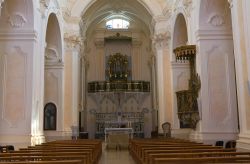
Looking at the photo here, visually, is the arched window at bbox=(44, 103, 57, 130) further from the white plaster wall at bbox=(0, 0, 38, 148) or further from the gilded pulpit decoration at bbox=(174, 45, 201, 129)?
A: the gilded pulpit decoration at bbox=(174, 45, 201, 129)

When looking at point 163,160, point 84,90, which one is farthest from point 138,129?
point 163,160

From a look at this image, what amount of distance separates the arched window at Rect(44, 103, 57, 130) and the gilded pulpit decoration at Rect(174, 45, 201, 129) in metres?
6.26

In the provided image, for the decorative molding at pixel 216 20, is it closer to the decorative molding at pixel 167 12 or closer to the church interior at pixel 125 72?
the church interior at pixel 125 72

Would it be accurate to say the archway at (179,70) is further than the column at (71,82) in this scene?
No

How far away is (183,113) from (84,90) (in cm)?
1305

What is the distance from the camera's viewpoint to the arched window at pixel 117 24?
85.3 feet

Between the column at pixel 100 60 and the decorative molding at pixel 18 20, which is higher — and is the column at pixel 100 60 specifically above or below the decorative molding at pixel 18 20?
above

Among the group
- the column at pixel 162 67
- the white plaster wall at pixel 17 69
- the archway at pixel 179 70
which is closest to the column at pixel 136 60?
the column at pixel 162 67

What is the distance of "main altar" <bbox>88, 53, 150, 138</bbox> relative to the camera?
76.4ft

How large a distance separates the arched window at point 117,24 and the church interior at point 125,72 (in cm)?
8

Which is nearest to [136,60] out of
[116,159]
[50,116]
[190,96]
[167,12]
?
[167,12]

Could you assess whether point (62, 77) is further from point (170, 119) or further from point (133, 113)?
point (133, 113)

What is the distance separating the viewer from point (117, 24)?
26188 mm

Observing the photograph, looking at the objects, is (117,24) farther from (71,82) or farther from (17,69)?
(17,69)
